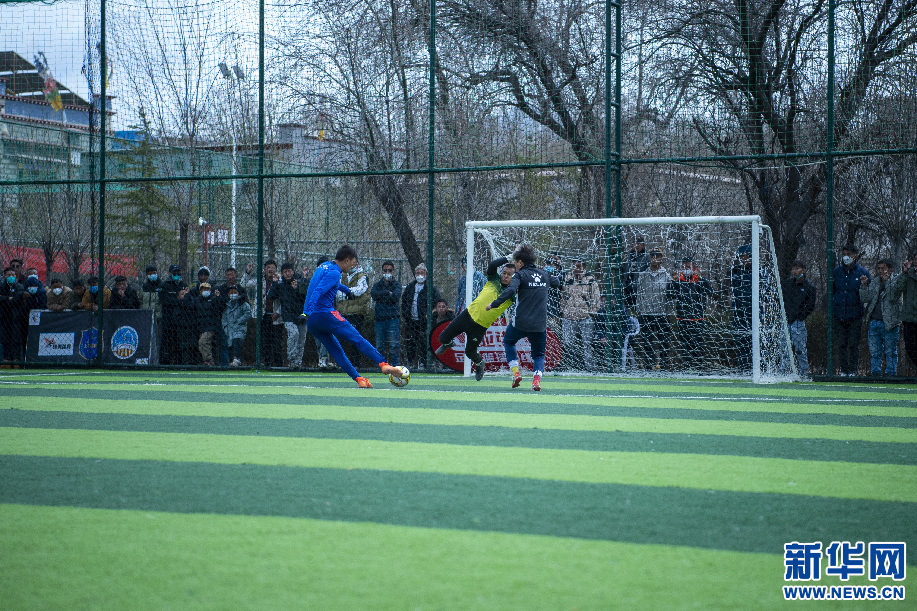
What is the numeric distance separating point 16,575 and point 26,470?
2364 millimetres

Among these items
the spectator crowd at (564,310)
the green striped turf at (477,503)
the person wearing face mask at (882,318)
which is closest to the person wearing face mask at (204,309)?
the spectator crowd at (564,310)

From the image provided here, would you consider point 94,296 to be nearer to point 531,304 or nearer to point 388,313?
point 388,313

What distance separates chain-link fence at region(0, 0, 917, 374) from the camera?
48.6ft

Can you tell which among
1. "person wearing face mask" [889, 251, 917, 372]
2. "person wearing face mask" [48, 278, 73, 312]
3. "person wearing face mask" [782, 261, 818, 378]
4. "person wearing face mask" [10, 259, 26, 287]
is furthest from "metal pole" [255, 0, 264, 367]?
"person wearing face mask" [889, 251, 917, 372]

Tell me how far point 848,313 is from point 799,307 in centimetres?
70

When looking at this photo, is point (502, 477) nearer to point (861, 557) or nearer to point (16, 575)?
point (861, 557)

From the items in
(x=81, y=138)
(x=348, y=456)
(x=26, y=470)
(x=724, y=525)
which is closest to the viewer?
(x=724, y=525)

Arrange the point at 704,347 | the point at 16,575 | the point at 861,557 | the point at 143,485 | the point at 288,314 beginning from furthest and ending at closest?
the point at 288,314 < the point at 704,347 < the point at 143,485 < the point at 861,557 < the point at 16,575

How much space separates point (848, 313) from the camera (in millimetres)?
13914

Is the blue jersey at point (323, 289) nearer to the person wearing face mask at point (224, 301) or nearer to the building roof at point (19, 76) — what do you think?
the person wearing face mask at point (224, 301)

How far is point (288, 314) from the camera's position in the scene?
1600 centimetres

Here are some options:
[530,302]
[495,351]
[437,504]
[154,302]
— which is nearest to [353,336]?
[530,302]

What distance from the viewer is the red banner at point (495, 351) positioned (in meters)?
14.9

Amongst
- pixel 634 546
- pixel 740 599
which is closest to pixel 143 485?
pixel 634 546
